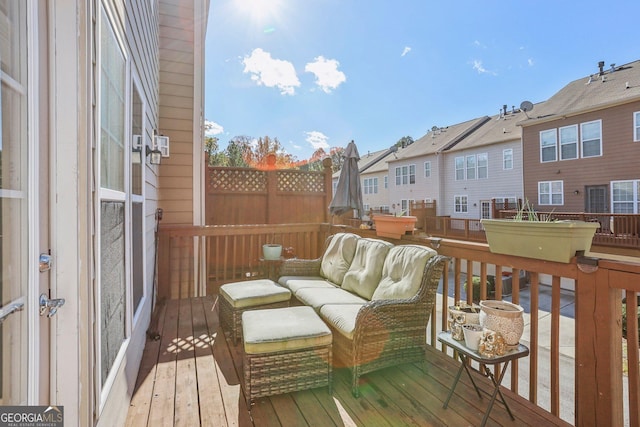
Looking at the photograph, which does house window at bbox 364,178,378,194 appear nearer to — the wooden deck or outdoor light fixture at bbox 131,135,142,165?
the wooden deck

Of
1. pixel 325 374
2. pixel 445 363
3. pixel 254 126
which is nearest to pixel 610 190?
pixel 445 363

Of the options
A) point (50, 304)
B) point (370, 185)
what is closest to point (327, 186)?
point (50, 304)

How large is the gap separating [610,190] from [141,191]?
49.6 feet

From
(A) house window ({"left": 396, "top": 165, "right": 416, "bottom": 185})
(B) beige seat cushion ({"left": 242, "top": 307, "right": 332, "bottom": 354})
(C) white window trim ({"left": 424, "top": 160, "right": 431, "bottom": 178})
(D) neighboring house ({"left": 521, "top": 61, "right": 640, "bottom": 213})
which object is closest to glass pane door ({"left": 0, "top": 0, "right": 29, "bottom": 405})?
(B) beige seat cushion ({"left": 242, "top": 307, "right": 332, "bottom": 354})

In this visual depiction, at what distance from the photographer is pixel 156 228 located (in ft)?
13.7

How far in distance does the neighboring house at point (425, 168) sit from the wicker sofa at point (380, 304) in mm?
15538

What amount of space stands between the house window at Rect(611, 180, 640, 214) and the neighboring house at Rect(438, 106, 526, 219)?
3306mm

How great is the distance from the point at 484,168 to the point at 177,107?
15.2 m

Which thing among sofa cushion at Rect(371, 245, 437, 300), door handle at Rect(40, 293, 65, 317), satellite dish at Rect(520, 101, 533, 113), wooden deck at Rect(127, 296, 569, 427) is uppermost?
satellite dish at Rect(520, 101, 533, 113)

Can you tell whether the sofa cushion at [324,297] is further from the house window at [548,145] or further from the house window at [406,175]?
the house window at [406,175]

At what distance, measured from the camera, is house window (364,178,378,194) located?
23141 mm

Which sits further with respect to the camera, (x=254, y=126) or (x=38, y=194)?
(x=254, y=126)

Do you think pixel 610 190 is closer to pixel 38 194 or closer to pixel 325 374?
pixel 325 374

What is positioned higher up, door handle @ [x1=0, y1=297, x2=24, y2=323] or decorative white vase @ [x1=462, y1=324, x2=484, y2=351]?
door handle @ [x1=0, y1=297, x2=24, y2=323]
